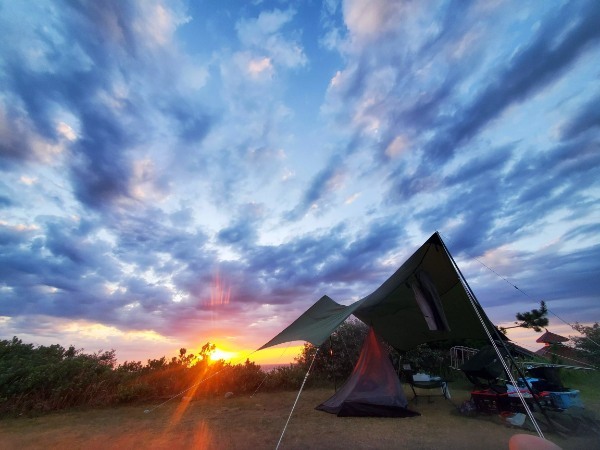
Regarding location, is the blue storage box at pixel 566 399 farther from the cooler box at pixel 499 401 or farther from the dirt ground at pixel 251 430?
the dirt ground at pixel 251 430

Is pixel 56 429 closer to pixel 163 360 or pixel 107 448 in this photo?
pixel 107 448

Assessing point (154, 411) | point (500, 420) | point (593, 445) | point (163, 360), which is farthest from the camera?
point (163, 360)

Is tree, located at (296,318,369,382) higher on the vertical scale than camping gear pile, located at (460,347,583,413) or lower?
higher

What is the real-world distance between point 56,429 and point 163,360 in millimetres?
3539

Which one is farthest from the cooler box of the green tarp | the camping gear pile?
the green tarp

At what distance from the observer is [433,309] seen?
218 inches

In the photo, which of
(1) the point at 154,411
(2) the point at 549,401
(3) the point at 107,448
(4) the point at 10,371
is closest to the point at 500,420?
(2) the point at 549,401

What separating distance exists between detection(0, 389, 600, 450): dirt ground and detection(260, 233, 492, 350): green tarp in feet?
4.63

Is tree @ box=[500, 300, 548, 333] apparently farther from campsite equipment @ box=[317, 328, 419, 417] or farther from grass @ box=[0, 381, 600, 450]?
campsite equipment @ box=[317, 328, 419, 417]

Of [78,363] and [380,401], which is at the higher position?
[78,363]

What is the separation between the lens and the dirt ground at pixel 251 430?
4.28 meters

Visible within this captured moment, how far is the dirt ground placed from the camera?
428cm

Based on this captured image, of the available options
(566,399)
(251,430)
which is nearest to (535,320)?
(566,399)

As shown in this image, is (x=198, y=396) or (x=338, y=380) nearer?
(x=198, y=396)
